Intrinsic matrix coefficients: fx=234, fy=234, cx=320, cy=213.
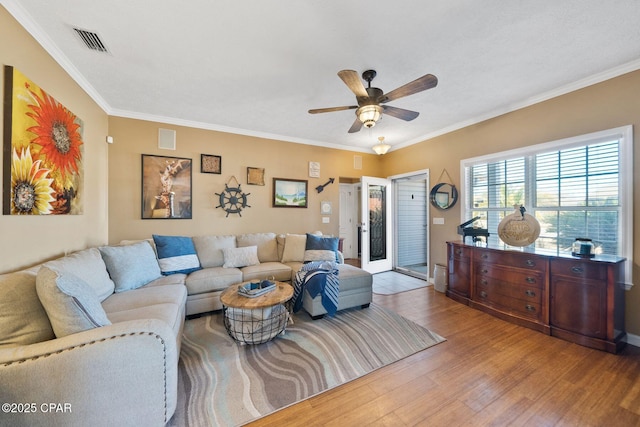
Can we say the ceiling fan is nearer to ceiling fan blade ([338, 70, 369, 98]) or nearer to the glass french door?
ceiling fan blade ([338, 70, 369, 98])

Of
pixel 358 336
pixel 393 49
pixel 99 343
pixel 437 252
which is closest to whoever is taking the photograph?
pixel 99 343

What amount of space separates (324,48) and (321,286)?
2.37 m

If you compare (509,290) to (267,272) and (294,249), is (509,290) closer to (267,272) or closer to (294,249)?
(294,249)

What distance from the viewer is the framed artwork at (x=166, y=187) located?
3.42 meters

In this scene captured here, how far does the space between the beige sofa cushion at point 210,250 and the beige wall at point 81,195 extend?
1157 millimetres

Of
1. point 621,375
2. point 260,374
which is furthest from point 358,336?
point 621,375

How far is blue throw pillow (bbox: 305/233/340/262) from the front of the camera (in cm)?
365

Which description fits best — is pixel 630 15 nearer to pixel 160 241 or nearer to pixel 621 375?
pixel 621 375

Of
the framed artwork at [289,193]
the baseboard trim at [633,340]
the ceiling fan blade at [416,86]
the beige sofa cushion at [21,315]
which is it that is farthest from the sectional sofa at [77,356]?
the baseboard trim at [633,340]

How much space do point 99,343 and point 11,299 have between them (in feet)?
1.92

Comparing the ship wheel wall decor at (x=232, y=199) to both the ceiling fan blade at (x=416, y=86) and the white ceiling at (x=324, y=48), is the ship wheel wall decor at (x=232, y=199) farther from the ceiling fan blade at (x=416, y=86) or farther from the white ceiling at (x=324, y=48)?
the ceiling fan blade at (x=416, y=86)

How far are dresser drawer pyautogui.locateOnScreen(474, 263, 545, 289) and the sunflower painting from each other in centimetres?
457

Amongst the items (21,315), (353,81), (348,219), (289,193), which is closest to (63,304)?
(21,315)

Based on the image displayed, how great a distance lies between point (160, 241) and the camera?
2.96 m
